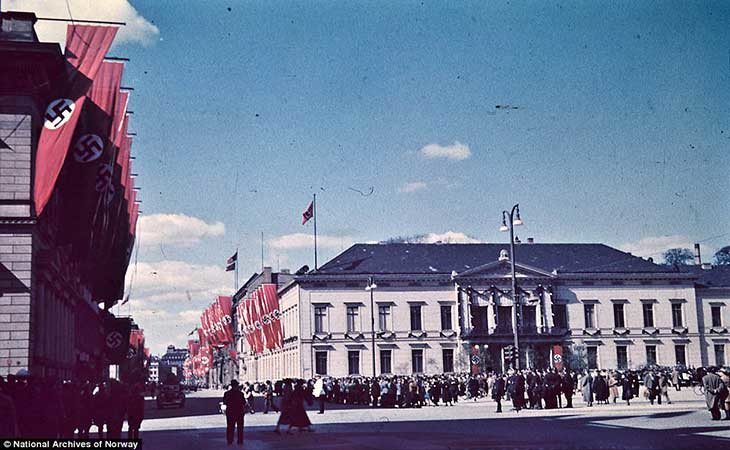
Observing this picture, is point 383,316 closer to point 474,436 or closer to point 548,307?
point 548,307

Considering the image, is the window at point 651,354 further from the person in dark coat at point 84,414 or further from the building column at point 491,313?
the person in dark coat at point 84,414

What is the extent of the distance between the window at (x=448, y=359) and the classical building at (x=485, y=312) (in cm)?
13

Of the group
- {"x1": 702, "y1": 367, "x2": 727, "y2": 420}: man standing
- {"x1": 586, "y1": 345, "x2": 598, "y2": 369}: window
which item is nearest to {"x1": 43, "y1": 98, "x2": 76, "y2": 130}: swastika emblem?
{"x1": 702, "y1": 367, "x2": 727, "y2": 420}: man standing

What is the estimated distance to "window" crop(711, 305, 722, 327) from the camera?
294ft

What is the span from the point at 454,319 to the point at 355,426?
56278mm

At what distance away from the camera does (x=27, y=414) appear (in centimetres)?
1852

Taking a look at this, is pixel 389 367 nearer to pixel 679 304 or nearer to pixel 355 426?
pixel 679 304

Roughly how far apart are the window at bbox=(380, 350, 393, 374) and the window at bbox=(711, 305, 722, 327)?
3198 cm

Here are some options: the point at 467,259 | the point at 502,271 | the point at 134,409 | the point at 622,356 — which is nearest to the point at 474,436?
the point at 134,409

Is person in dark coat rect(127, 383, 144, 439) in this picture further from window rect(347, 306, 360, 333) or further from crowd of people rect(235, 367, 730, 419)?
window rect(347, 306, 360, 333)

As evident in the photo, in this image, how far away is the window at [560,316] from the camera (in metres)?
88.0

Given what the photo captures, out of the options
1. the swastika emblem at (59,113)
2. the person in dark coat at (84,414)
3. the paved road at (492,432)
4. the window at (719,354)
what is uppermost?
the swastika emblem at (59,113)

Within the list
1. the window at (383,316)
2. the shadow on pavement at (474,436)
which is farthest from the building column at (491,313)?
the shadow on pavement at (474,436)

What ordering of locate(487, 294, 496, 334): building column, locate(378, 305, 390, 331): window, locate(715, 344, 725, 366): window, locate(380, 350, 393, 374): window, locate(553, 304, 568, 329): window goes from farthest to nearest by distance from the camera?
locate(715, 344, 725, 366): window, locate(553, 304, 568, 329): window, locate(487, 294, 496, 334): building column, locate(378, 305, 390, 331): window, locate(380, 350, 393, 374): window
